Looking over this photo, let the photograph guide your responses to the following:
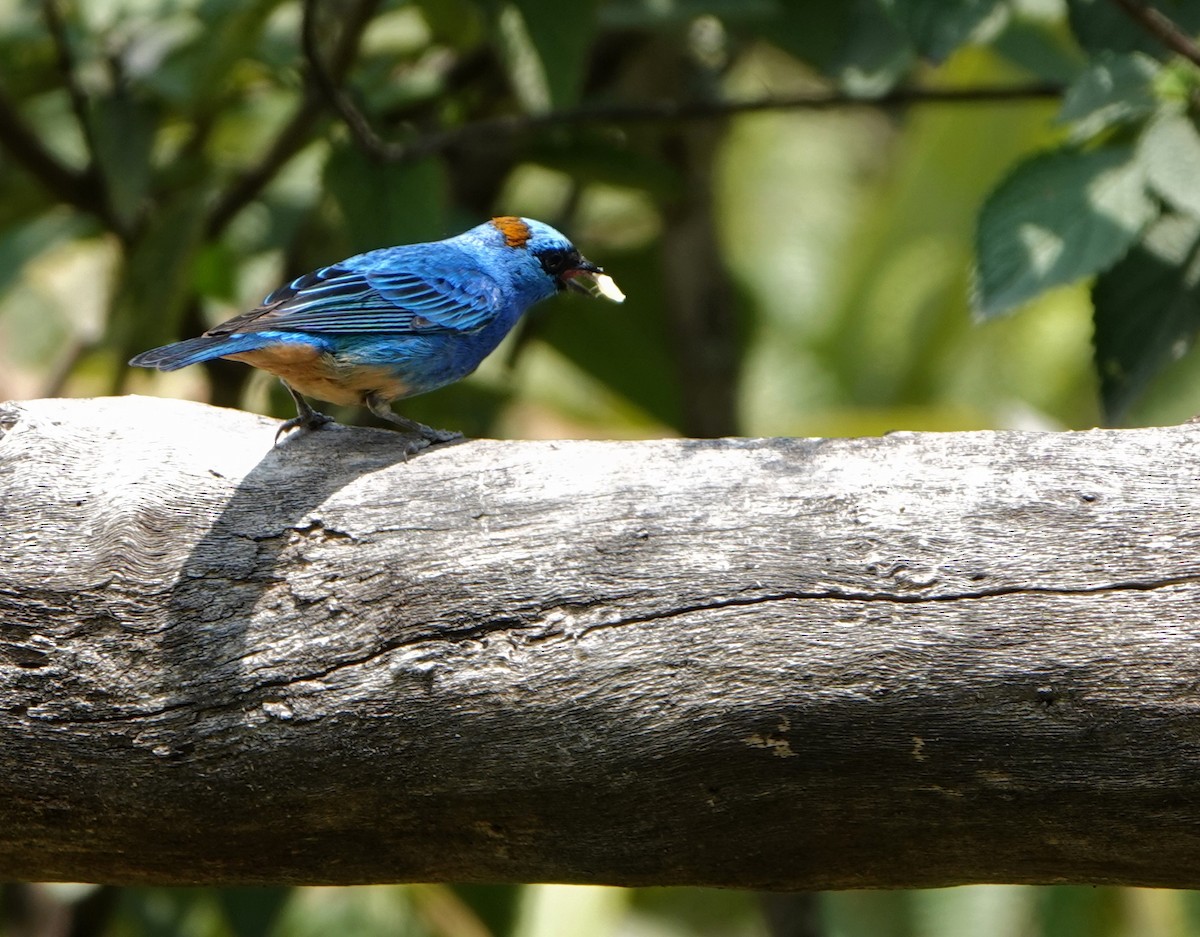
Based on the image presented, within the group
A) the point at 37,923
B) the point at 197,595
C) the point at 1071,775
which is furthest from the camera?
the point at 37,923

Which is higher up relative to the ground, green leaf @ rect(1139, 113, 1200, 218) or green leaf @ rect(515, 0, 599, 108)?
green leaf @ rect(515, 0, 599, 108)

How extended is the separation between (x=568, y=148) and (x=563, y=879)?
302cm

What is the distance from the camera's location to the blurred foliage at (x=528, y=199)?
3.54 meters

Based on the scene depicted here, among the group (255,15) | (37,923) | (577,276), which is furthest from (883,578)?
(37,923)

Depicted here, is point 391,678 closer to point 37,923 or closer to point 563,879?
point 563,879

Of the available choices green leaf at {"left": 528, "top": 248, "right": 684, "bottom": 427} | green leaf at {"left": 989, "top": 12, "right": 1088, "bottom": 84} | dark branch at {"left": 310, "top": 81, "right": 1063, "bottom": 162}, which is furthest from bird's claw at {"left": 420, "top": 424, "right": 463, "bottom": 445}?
green leaf at {"left": 989, "top": 12, "right": 1088, "bottom": 84}

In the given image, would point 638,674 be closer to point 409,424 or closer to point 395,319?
point 409,424

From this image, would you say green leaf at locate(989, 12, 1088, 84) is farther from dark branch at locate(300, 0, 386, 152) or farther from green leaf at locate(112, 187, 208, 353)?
green leaf at locate(112, 187, 208, 353)

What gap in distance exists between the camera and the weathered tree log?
231cm

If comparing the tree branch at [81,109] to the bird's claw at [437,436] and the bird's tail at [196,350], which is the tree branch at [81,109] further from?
the bird's claw at [437,436]

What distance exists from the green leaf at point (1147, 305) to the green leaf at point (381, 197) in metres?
1.88

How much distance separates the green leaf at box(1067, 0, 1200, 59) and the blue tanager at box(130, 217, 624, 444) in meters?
1.49

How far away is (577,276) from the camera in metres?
4.33

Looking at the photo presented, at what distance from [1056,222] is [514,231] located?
1567 millimetres
